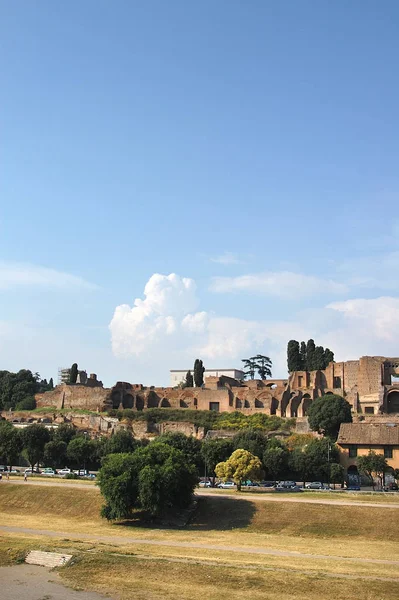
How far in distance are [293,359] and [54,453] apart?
1432 inches

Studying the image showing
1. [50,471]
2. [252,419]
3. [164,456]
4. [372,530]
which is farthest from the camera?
[252,419]

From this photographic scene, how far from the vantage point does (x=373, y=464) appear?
4944 cm

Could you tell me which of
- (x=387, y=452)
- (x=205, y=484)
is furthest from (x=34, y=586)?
(x=387, y=452)

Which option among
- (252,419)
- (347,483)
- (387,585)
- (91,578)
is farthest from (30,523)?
(252,419)

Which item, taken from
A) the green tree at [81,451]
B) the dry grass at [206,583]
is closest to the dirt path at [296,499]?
the dry grass at [206,583]

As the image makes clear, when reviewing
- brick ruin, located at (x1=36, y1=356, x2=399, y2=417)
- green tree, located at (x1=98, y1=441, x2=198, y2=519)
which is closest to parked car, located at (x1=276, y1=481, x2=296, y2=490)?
green tree, located at (x1=98, y1=441, x2=198, y2=519)

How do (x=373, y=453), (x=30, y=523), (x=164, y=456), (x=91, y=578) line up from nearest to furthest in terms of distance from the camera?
(x=91, y=578), (x=30, y=523), (x=164, y=456), (x=373, y=453)

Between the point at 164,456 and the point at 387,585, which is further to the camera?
the point at 164,456

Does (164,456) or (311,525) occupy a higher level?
(164,456)

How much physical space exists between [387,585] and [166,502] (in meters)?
17.2

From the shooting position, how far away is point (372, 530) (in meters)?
→ 34.3

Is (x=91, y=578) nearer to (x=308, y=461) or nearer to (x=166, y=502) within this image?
(x=166, y=502)

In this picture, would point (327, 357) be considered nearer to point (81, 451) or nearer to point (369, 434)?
point (369, 434)

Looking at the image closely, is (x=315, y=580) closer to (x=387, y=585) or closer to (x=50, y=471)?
(x=387, y=585)
